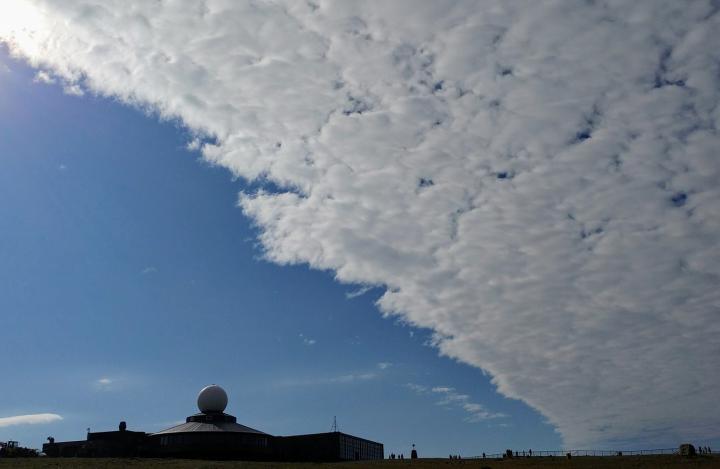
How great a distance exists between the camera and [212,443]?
115 m

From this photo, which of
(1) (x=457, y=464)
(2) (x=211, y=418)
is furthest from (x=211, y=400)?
(1) (x=457, y=464)

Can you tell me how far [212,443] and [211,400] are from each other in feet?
42.1

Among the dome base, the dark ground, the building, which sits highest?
the dome base

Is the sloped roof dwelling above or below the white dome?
below

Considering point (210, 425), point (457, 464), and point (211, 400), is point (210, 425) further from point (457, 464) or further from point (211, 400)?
point (457, 464)

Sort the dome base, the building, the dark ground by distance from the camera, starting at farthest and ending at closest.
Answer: the dome base < the building < the dark ground

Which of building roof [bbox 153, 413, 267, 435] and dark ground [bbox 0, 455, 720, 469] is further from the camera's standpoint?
building roof [bbox 153, 413, 267, 435]

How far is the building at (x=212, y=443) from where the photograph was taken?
4532 inches

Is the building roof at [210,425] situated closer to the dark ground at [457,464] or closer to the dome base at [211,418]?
the dome base at [211,418]

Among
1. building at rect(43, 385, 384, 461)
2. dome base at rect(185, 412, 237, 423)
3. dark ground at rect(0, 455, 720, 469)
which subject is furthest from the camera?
dome base at rect(185, 412, 237, 423)

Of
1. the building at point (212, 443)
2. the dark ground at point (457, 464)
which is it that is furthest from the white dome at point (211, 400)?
the dark ground at point (457, 464)

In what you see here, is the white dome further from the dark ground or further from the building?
the dark ground

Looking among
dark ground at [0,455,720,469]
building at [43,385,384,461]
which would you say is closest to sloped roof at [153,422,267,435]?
building at [43,385,384,461]

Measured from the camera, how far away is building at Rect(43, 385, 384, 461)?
115125mm
